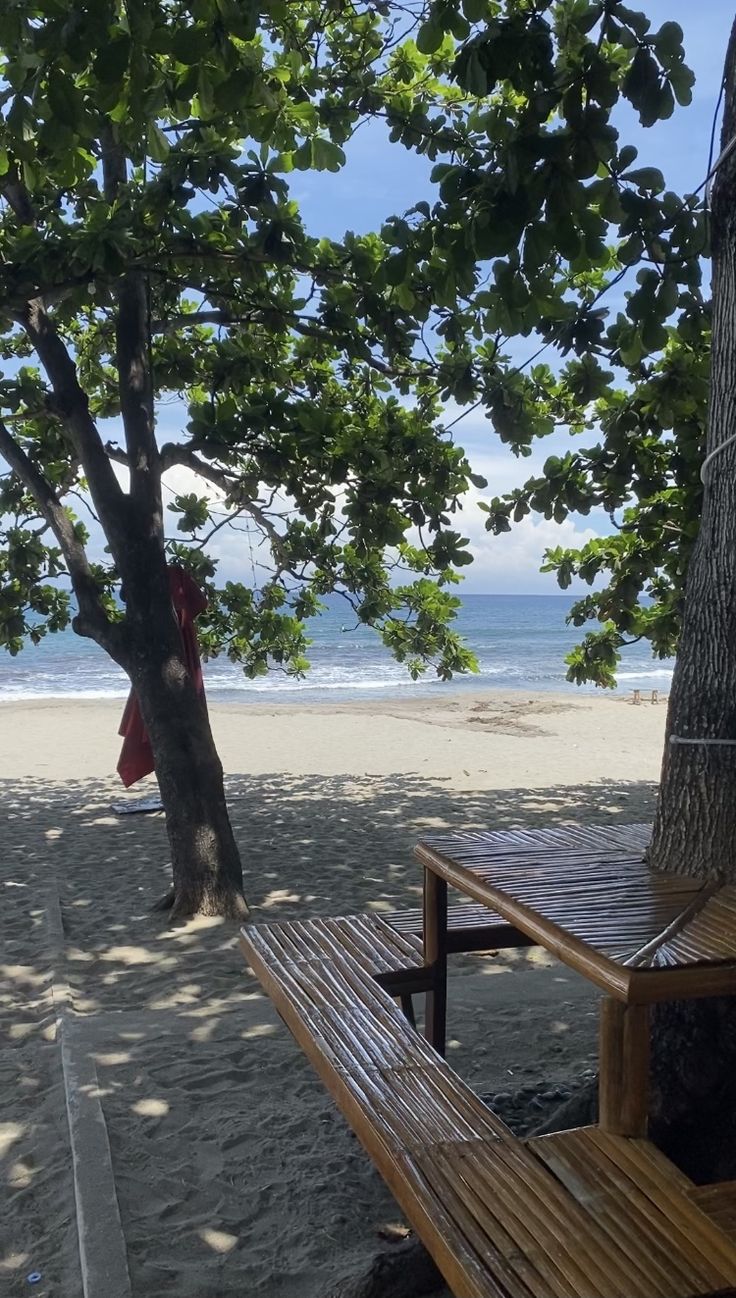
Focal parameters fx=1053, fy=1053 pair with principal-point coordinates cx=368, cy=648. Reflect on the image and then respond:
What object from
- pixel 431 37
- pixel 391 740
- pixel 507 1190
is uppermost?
pixel 431 37

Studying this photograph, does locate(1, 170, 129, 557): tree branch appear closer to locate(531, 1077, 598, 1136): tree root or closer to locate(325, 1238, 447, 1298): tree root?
locate(531, 1077, 598, 1136): tree root

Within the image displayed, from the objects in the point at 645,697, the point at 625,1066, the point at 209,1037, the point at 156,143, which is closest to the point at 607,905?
the point at 625,1066

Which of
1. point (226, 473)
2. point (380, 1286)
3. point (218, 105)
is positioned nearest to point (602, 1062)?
point (380, 1286)

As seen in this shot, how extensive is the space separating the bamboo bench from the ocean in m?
19.4

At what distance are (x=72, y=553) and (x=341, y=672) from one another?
3373 centimetres

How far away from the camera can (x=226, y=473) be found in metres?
7.13

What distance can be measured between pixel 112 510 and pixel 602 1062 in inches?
195

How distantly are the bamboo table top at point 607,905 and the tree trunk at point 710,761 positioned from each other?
0.15m

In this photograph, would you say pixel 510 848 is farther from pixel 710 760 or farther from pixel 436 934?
pixel 710 760

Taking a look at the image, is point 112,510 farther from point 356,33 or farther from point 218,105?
point 218,105

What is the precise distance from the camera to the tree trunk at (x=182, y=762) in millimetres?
6305

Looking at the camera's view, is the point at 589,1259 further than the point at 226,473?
No

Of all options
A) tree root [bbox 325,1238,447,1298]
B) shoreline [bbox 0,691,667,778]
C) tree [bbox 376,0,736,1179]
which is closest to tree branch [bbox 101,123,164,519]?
tree [bbox 376,0,736,1179]

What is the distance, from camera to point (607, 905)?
8.12 feet
